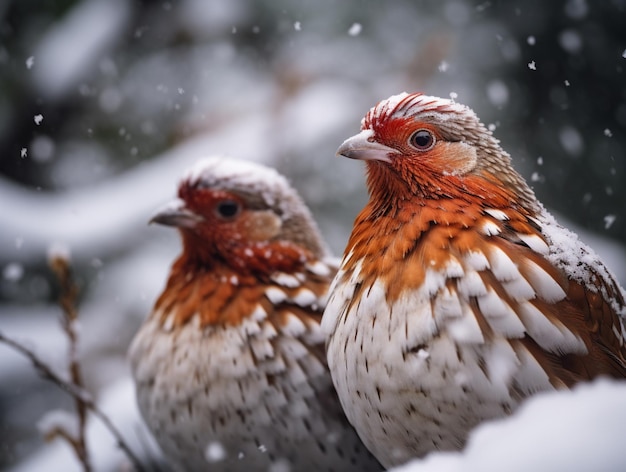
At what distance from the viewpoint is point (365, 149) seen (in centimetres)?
113

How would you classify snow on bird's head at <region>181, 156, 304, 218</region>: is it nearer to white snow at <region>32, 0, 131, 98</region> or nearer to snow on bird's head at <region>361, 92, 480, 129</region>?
snow on bird's head at <region>361, 92, 480, 129</region>

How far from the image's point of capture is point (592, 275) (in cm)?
105

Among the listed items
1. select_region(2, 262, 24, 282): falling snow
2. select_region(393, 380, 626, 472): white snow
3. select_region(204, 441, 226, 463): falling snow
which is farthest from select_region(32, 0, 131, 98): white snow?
select_region(393, 380, 626, 472): white snow

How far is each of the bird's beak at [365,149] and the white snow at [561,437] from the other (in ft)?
1.64

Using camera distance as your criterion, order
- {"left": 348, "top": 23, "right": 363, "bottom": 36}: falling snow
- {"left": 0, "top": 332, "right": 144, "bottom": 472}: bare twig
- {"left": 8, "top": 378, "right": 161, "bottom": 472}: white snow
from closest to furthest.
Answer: {"left": 0, "top": 332, "right": 144, "bottom": 472}: bare twig, {"left": 8, "top": 378, "right": 161, "bottom": 472}: white snow, {"left": 348, "top": 23, "right": 363, "bottom": 36}: falling snow

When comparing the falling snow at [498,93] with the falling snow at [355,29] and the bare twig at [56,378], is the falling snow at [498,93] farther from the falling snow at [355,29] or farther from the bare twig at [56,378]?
the bare twig at [56,378]

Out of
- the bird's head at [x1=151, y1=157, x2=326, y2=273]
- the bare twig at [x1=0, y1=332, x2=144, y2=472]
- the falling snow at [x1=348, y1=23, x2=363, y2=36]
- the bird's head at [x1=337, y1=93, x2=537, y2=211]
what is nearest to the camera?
the bird's head at [x1=337, y1=93, x2=537, y2=211]

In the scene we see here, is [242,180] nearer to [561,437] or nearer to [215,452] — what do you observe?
[215,452]

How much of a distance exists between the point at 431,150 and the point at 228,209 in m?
0.63

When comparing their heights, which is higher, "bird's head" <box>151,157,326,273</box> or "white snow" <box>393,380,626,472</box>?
"bird's head" <box>151,157,326,273</box>

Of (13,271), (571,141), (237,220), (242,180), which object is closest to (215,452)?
(237,220)

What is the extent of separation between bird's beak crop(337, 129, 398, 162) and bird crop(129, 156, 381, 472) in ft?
1.48

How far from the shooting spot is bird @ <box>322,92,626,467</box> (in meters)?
0.95

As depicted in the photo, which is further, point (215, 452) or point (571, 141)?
point (571, 141)
